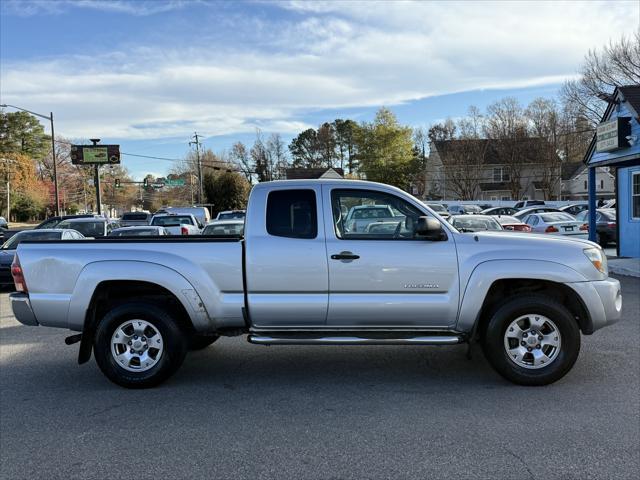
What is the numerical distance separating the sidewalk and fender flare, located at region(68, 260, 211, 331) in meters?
11.2

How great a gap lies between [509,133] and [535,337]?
51.4m

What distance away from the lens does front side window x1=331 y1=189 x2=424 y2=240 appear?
5316mm

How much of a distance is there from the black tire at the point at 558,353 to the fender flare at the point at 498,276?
21cm

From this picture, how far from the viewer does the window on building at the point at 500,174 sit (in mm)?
56031

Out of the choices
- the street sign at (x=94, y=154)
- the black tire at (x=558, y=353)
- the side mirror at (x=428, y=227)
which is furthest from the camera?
the street sign at (x=94, y=154)

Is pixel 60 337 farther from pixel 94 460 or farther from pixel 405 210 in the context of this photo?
pixel 405 210

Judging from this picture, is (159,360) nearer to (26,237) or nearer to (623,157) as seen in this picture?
(26,237)

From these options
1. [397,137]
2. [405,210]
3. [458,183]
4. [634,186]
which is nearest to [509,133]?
[458,183]

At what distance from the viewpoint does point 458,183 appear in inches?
2201

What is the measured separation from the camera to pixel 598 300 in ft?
17.1

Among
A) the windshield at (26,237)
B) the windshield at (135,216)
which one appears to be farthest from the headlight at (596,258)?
the windshield at (135,216)

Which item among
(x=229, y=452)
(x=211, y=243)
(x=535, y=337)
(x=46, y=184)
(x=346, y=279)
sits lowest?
(x=229, y=452)

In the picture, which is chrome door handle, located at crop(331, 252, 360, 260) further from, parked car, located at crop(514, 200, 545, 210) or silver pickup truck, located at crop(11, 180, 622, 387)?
parked car, located at crop(514, 200, 545, 210)

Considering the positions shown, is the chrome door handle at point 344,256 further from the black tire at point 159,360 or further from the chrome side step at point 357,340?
the black tire at point 159,360
